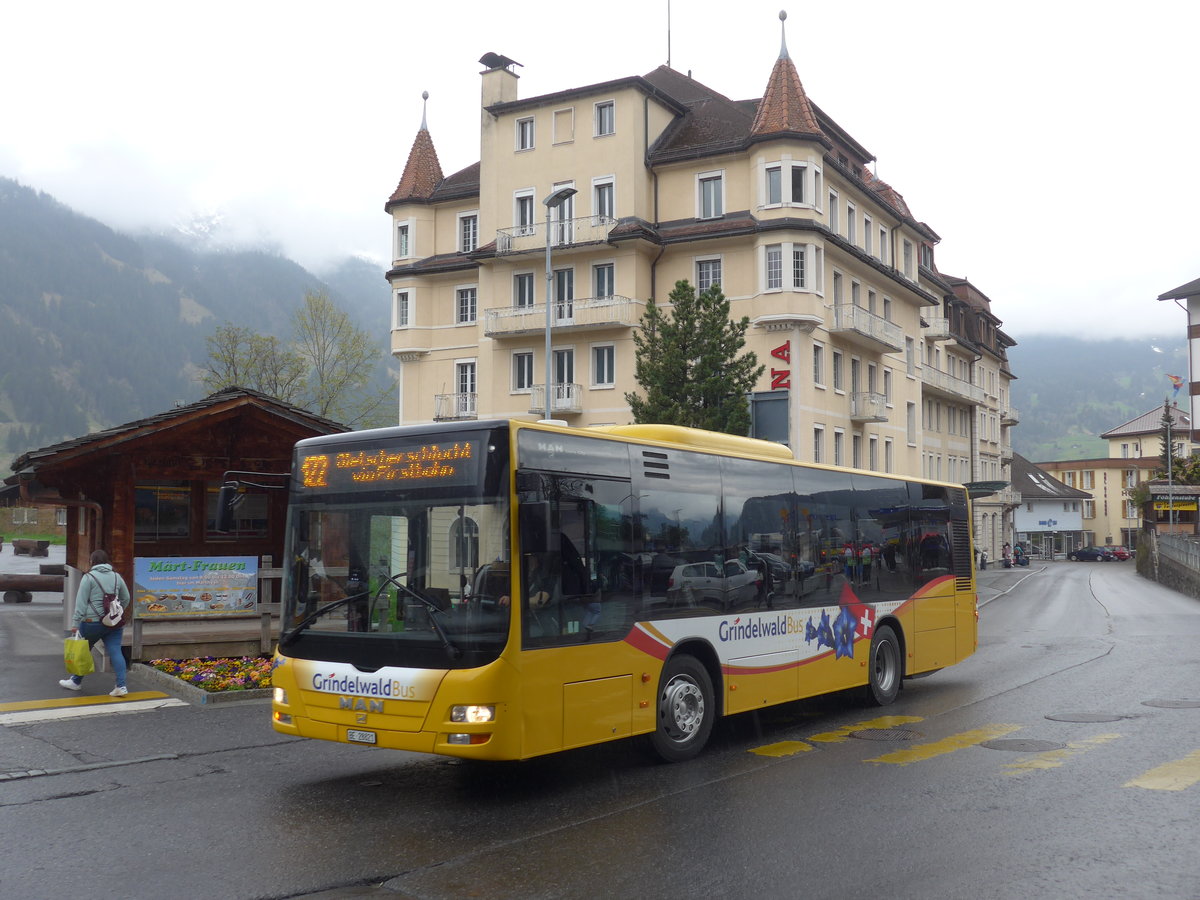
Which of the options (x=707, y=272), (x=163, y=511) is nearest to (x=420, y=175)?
(x=707, y=272)

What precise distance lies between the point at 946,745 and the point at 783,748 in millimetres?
1545

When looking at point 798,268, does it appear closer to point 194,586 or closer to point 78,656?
point 194,586

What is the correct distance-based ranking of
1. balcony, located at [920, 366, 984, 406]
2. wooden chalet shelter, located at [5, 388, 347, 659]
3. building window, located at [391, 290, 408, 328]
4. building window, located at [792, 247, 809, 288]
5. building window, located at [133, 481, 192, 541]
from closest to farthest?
wooden chalet shelter, located at [5, 388, 347, 659], building window, located at [133, 481, 192, 541], building window, located at [792, 247, 809, 288], building window, located at [391, 290, 408, 328], balcony, located at [920, 366, 984, 406]


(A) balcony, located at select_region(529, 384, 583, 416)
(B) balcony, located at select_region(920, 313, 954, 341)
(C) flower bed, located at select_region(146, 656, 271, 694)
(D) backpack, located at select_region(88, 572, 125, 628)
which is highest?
(B) balcony, located at select_region(920, 313, 954, 341)

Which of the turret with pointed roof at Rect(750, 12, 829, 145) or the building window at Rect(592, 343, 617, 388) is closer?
the turret with pointed roof at Rect(750, 12, 829, 145)

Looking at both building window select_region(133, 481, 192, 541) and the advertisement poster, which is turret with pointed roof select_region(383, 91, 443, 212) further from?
the advertisement poster

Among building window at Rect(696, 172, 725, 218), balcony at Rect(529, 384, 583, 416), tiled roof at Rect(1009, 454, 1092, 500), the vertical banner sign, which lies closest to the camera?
Answer: the vertical banner sign

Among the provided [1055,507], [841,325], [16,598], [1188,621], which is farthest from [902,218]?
[1055,507]

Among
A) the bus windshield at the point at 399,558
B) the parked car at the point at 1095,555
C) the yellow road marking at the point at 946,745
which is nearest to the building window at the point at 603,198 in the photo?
the yellow road marking at the point at 946,745

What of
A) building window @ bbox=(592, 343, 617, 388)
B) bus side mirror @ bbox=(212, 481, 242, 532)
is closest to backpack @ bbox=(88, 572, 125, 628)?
bus side mirror @ bbox=(212, 481, 242, 532)

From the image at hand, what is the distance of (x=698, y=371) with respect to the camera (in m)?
27.8

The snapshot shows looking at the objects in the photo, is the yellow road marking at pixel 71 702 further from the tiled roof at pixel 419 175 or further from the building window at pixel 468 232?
the tiled roof at pixel 419 175

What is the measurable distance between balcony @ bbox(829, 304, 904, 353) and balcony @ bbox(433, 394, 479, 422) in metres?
15.1

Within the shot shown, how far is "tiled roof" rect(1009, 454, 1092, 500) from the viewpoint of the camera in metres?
111
